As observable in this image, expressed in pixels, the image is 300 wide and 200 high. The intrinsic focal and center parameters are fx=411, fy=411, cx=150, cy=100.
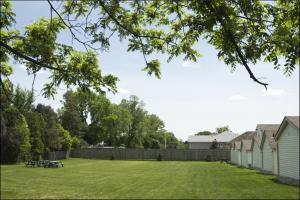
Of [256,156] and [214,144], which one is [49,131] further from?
[214,144]

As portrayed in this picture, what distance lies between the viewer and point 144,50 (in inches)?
266

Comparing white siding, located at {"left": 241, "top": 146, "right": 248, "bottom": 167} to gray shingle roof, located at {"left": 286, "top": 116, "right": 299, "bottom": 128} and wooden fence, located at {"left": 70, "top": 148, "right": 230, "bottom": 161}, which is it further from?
wooden fence, located at {"left": 70, "top": 148, "right": 230, "bottom": 161}

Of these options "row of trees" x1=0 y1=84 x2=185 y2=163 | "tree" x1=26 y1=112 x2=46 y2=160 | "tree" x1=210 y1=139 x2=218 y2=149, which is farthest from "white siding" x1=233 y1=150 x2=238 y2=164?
"tree" x1=210 y1=139 x2=218 y2=149

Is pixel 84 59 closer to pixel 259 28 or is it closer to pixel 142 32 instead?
pixel 142 32

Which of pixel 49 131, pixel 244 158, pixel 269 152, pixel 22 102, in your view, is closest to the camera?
pixel 22 102

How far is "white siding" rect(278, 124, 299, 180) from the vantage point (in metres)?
26.2

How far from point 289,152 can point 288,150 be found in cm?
22

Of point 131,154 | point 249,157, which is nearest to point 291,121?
point 249,157

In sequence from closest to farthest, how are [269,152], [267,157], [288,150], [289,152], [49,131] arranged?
1. [289,152]
2. [288,150]
3. [269,152]
4. [267,157]
5. [49,131]

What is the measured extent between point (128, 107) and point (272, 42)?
99.6 m

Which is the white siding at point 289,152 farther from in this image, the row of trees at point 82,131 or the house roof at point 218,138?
the house roof at point 218,138

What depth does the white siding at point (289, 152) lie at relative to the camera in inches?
1030

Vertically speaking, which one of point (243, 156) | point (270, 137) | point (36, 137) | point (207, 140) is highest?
point (270, 137)

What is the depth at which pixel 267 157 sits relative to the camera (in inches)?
1410
